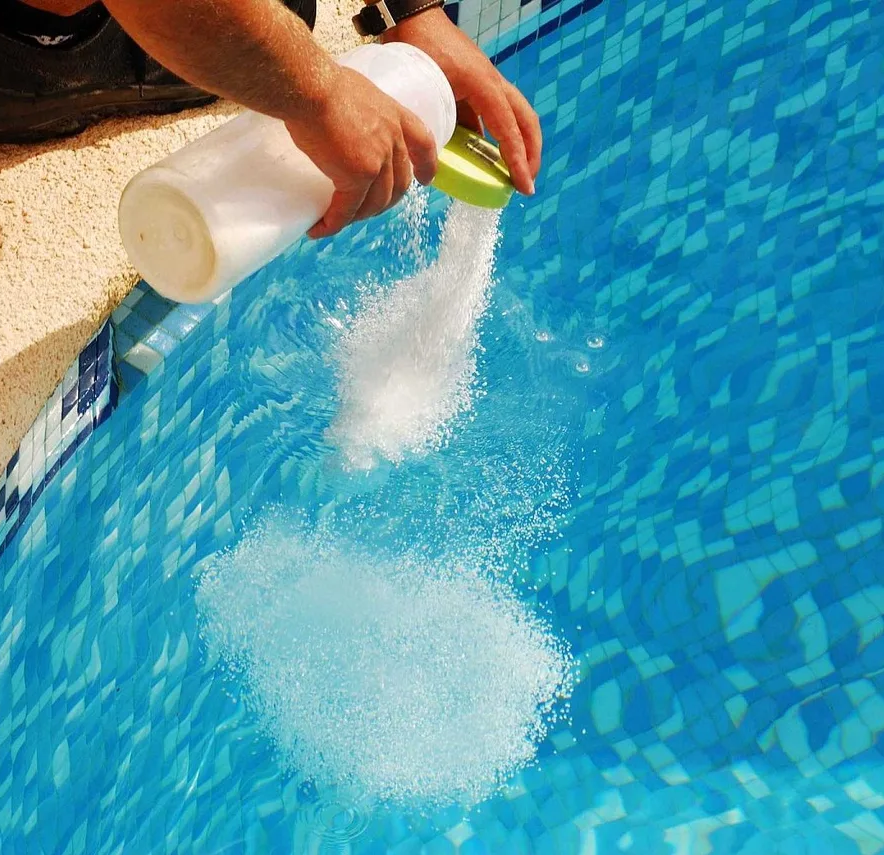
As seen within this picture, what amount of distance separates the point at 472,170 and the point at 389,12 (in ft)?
0.95

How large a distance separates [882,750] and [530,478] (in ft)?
2.59

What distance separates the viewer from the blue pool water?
177 centimetres

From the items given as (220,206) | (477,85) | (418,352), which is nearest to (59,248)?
(418,352)

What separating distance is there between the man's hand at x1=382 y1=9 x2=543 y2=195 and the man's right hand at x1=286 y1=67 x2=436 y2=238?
326 mm

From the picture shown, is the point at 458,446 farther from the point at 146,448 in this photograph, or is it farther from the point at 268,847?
the point at 268,847

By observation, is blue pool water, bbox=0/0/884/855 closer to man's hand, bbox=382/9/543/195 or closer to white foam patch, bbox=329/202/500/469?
white foam patch, bbox=329/202/500/469

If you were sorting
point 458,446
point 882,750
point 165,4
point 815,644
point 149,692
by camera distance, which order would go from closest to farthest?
point 165,4
point 882,750
point 815,644
point 149,692
point 458,446

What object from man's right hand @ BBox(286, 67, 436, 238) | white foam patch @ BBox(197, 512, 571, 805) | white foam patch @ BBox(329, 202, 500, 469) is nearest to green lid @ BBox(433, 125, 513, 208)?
man's right hand @ BBox(286, 67, 436, 238)

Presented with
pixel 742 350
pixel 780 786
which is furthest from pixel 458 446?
pixel 780 786

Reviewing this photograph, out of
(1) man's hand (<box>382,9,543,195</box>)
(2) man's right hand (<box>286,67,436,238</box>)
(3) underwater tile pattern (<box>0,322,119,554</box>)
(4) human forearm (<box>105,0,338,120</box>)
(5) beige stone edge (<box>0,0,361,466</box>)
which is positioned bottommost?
(3) underwater tile pattern (<box>0,322,119,554</box>)

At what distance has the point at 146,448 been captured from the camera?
227cm

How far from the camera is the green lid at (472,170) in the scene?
180cm

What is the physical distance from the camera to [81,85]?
2504 mm

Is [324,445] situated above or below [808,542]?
above
